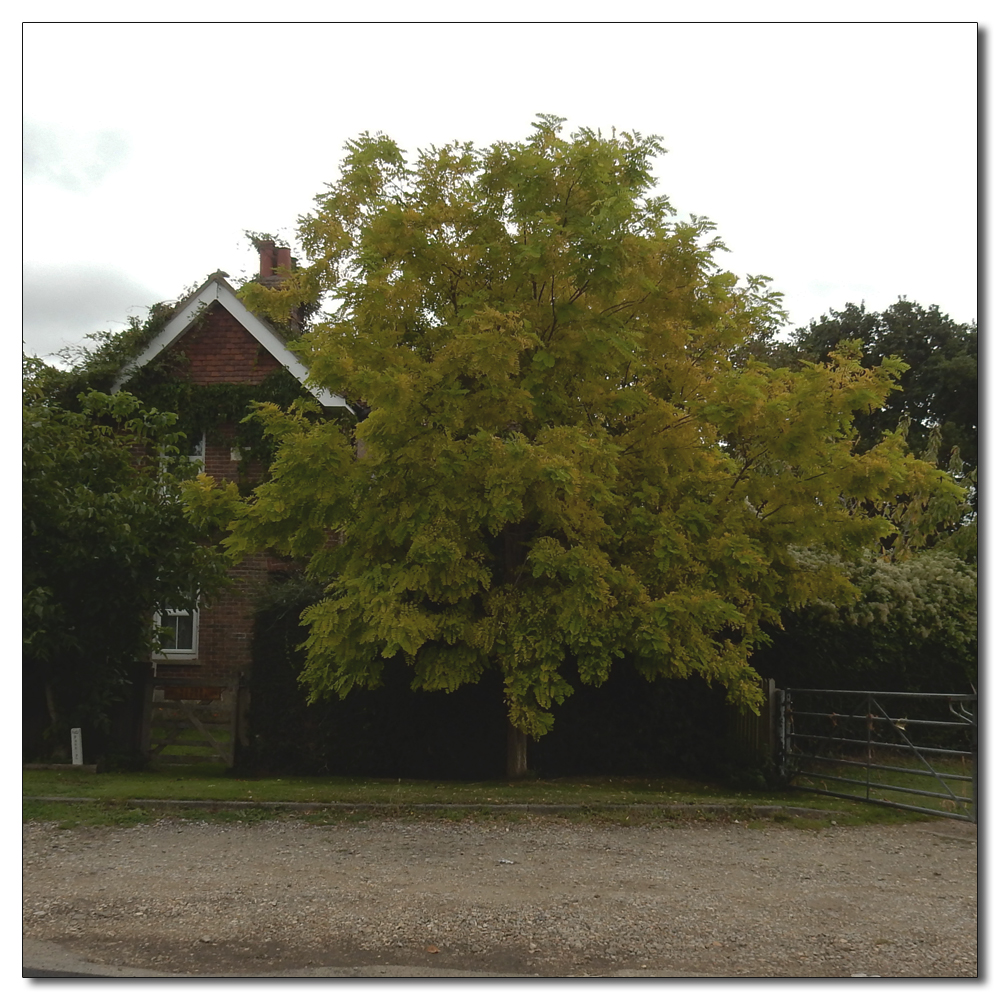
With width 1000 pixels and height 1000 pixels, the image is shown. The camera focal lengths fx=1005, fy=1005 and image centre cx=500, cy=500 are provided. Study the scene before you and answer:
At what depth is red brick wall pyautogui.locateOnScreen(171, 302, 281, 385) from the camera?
50.9 ft

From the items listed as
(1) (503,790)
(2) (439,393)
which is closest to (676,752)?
(1) (503,790)

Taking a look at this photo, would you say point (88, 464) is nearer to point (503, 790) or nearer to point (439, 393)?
point (439, 393)

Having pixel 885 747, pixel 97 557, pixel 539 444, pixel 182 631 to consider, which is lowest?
pixel 885 747

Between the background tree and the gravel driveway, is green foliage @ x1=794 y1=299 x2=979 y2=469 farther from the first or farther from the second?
the background tree

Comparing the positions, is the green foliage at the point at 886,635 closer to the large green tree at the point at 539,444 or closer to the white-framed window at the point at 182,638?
the large green tree at the point at 539,444

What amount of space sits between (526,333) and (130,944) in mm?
5697

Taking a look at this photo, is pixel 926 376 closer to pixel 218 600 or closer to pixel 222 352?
pixel 222 352

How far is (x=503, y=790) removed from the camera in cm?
1065

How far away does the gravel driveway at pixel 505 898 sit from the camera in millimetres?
5746

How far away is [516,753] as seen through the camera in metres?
11.7

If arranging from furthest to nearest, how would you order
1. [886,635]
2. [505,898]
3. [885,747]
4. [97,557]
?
[886,635] → [97,557] → [885,747] → [505,898]

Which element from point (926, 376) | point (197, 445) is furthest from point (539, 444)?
point (926, 376)

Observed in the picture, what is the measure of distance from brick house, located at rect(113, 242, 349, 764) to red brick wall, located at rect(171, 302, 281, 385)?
2cm

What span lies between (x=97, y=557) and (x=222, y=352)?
5098mm
